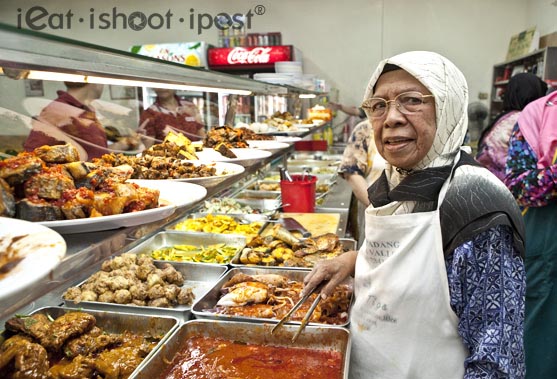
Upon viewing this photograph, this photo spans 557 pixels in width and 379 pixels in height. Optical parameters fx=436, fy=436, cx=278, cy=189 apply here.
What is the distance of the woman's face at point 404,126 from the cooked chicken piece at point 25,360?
4.03ft

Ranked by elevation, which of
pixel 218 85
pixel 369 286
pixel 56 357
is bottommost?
pixel 56 357

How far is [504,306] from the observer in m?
1.35

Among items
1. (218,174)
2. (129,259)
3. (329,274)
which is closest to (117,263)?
(129,259)

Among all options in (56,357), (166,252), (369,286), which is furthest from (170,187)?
(166,252)

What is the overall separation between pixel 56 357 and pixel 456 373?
1339 mm

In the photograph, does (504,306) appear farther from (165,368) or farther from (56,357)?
(56,357)

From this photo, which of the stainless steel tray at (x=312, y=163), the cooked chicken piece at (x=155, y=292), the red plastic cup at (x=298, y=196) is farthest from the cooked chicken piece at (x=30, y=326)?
the stainless steel tray at (x=312, y=163)

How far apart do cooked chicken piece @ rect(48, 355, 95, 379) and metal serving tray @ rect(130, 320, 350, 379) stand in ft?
0.99

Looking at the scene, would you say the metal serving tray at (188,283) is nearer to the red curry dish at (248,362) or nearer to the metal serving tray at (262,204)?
the red curry dish at (248,362)

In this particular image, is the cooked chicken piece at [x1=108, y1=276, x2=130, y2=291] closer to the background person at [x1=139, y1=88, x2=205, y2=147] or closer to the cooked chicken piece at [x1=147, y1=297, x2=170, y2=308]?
the cooked chicken piece at [x1=147, y1=297, x2=170, y2=308]

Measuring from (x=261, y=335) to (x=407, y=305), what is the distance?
62 cm

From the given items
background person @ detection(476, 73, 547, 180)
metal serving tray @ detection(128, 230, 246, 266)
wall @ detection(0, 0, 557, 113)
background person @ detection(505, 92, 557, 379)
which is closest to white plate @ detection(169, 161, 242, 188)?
metal serving tray @ detection(128, 230, 246, 266)

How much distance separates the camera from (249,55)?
29.1ft

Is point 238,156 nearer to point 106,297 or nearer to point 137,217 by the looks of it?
point 106,297
